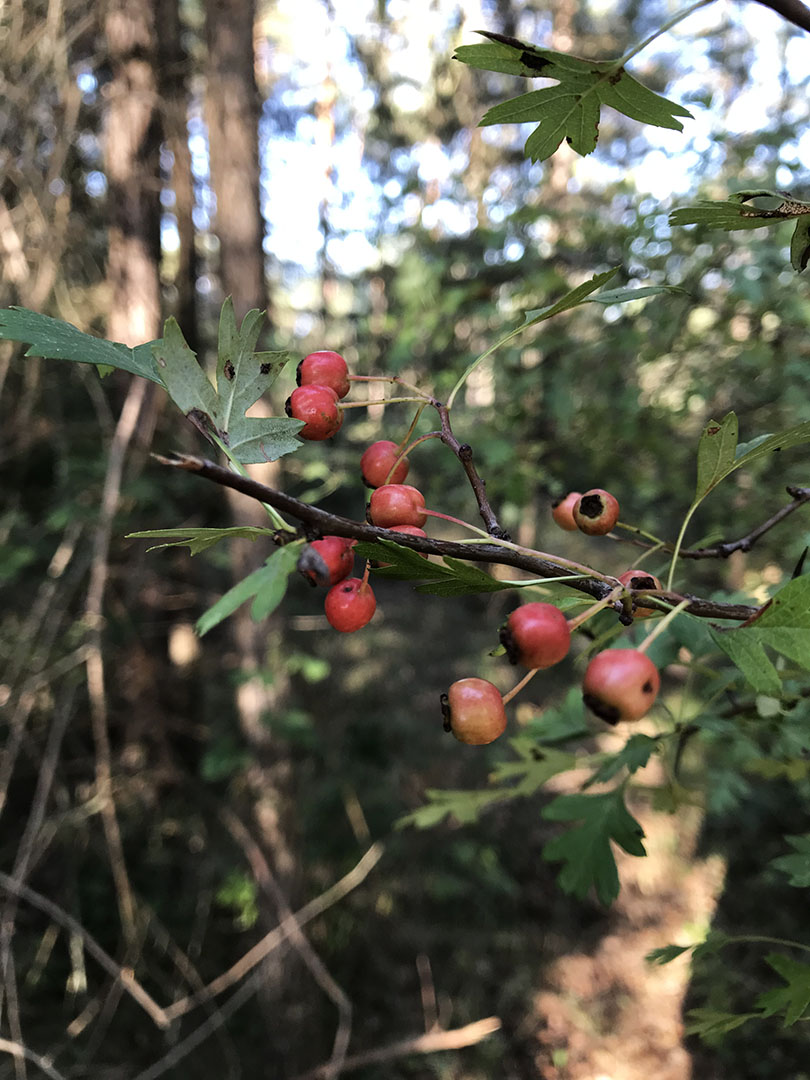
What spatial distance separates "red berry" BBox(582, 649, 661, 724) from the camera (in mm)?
591

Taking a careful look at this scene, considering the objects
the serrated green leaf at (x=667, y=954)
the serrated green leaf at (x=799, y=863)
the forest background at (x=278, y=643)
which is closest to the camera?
the serrated green leaf at (x=799, y=863)

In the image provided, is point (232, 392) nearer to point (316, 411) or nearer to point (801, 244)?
point (316, 411)

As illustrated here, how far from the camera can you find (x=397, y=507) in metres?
0.78

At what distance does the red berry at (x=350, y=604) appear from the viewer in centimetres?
74

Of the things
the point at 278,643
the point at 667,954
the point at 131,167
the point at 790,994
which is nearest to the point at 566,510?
the point at 790,994

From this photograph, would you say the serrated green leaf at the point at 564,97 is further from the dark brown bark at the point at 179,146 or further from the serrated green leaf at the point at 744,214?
the dark brown bark at the point at 179,146

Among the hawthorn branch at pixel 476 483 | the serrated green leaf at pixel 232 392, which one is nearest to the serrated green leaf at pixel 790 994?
the hawthorn branch at pixel 476 483

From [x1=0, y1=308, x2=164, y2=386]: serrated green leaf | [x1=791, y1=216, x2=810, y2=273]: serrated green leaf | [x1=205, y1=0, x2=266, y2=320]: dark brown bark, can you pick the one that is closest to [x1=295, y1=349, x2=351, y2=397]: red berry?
[x1=0, y1=308, x2=164, y2=386]: serrated green leaf

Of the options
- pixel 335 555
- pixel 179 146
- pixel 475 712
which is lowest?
pixel 475 712

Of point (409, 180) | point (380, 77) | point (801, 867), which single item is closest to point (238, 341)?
point (801, 867)

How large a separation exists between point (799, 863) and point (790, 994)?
175 mm

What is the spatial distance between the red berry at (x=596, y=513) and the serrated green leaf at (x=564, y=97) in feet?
1.41

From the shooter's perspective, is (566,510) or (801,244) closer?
(801,244)

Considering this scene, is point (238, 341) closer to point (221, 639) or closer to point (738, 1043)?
point (738, 1043)
